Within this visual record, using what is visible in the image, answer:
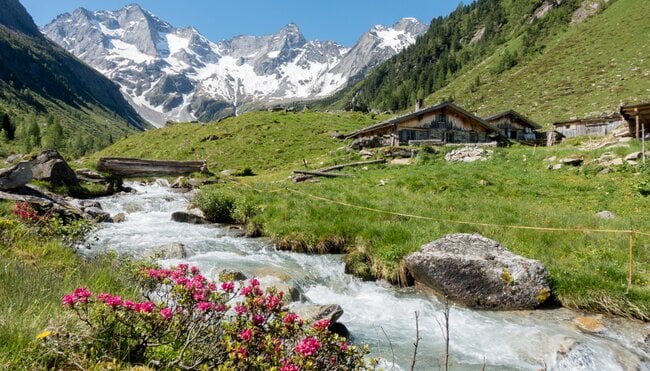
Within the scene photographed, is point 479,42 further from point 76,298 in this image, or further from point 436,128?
point 76,298

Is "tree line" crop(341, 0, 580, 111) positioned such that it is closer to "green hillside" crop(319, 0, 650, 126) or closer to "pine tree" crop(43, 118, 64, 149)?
"green hillside" crop(319, 0, 650, 126)

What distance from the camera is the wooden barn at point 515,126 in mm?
58344

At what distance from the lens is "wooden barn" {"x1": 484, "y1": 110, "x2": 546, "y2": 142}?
58.3 m

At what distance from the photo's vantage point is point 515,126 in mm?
59500

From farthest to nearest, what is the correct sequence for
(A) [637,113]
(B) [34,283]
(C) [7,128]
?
(C) [7,128], (A) [637,113], (B) [34,283]

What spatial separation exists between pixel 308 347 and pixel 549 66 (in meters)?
A: 115

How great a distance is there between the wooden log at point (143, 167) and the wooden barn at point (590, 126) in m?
46.0

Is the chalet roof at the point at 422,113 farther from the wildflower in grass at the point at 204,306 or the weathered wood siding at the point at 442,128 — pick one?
the wildflower in grass at the point at 204,306

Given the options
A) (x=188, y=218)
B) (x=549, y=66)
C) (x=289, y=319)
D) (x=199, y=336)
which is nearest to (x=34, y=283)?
(x=199, y=336)

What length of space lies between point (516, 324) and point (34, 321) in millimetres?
9130

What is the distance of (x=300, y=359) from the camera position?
11.3 feet

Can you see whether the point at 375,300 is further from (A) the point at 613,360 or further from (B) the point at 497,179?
(B) the point at 497,179

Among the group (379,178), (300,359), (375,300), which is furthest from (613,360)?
(379,178)

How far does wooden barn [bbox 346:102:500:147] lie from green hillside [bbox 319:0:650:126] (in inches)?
1072
